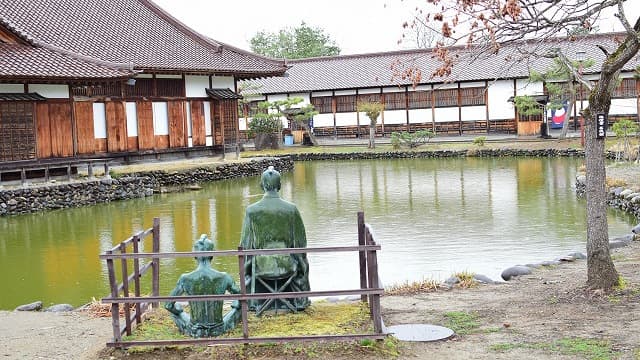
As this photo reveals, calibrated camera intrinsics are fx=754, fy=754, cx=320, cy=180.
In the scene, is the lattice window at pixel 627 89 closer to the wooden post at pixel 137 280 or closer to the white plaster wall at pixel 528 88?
→ the white plaster wall at pixel 528 88

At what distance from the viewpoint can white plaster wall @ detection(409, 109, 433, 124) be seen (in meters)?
39.2

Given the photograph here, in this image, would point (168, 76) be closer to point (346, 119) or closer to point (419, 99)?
point (346, 119)

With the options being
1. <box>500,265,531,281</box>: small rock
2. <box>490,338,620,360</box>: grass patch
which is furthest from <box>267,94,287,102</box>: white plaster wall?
<box>490,338,620,360</box>: grass patch

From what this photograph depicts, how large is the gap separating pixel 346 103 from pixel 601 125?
34.0 metres

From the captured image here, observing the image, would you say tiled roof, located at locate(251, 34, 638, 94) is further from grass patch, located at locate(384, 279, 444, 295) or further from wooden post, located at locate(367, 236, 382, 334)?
wooden post, located at locate(367, 236, 382, 334)

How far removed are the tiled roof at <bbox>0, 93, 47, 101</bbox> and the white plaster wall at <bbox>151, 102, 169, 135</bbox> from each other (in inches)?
222

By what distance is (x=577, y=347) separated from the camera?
234 inches

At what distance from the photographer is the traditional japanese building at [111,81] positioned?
21.0 meters

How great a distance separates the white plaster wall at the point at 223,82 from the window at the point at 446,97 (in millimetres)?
12606

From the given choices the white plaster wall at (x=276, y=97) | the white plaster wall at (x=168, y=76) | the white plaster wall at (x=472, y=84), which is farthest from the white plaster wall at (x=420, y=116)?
the white plaster wall at (x=168, y=76)

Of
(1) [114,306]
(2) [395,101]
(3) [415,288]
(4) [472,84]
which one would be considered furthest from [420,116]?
(1) [114,306]

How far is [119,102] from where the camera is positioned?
25.3 metres

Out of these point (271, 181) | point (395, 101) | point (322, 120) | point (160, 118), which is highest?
point (395, 101)

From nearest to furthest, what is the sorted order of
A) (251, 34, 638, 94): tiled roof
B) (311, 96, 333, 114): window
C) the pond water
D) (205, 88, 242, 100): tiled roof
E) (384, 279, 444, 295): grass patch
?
(384, 279, 444, 295): grass patch, the pond water, (205, 88, 242, 100): tiled roof, (251, 34, 638, 94): tiled roof, (311, 96, 333, 114): window
